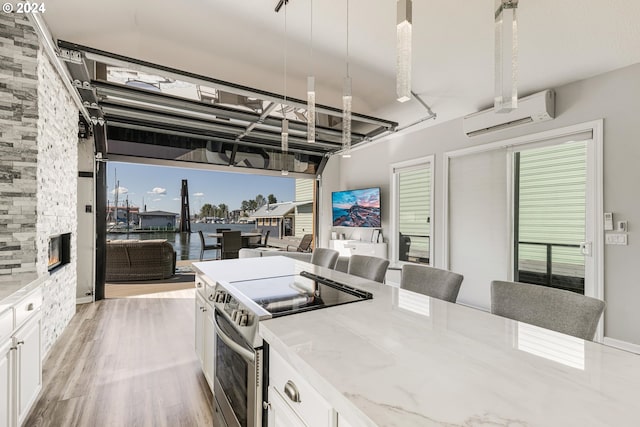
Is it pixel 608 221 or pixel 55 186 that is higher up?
pixel 55 186

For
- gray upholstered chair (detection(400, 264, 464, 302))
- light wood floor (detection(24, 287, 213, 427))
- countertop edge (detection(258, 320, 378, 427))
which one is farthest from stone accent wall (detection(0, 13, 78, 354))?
gray upholstered chair (detection(400, 264, 464, 302))

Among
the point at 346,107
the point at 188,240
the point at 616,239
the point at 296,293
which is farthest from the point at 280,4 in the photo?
the point at 188,240


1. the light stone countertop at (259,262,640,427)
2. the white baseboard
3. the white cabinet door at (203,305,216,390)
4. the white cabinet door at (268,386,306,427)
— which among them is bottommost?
the white baseboard

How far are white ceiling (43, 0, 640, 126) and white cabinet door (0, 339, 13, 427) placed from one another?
2286mm

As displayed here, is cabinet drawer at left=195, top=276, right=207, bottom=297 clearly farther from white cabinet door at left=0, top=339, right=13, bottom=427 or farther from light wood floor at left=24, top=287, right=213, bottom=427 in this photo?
white cabinet door at left=0, top=339, right=13, bottom=427

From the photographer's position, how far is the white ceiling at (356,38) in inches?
86.5

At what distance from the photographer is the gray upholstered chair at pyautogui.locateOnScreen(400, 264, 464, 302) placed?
1900 mm

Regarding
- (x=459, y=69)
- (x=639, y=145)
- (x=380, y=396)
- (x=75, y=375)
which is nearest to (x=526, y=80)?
(x=459, y=69)

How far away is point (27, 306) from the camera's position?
1.86 meters

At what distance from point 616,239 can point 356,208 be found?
375 centimetres

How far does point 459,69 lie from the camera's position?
3047mm

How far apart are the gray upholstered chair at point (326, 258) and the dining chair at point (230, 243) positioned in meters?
4.04

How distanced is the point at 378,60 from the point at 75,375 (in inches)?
152

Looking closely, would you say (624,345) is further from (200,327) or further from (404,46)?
(200,327)
